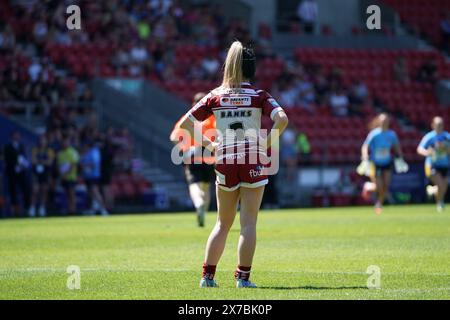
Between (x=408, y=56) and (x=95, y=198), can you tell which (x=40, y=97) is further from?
(x=408, y=56)

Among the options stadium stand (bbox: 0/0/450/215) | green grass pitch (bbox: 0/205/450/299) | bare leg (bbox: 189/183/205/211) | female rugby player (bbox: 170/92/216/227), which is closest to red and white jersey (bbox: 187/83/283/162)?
green grass pitch (bbox: 0/205/450/299)

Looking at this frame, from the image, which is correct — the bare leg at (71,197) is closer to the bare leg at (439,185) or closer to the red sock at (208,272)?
the bare leg at (439,185)

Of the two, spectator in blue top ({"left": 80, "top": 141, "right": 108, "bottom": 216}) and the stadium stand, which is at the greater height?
the stadium stand

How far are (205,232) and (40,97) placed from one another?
44.6 feet

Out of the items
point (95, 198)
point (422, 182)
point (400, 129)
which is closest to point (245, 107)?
point (95, 198)

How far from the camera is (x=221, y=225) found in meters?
11.2

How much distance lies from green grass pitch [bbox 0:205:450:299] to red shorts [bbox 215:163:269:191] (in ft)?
3.64

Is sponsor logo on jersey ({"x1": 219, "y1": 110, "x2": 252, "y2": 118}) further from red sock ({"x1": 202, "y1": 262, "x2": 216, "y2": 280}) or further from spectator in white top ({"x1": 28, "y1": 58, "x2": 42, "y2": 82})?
spectator in white top ({"x1": 28, "y1": 58, "x2": 42, "y2": 82})

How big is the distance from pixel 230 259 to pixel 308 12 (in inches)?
1175

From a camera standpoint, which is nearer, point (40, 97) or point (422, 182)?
point (40, 97)

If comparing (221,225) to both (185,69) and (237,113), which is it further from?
(185,69)

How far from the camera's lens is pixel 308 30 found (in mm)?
44500

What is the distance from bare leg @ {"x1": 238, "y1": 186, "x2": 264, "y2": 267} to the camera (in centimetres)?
1108

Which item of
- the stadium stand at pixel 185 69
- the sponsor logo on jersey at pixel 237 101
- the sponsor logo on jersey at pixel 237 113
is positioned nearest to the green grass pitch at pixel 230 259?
the sponsor logo on jersey at pixel 237 113
